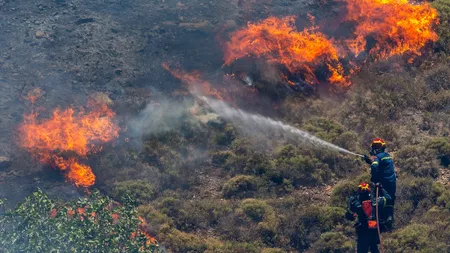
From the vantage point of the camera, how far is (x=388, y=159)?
16.6m

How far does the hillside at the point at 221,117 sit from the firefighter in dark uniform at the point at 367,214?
52.5 inches

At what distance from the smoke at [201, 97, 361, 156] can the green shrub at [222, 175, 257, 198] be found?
3281mm

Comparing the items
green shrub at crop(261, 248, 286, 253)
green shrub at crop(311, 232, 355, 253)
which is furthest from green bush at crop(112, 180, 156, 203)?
green shrub at crop(311, 232, 355, 253)

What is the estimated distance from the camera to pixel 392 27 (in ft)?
99.1

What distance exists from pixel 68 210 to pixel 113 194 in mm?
3470

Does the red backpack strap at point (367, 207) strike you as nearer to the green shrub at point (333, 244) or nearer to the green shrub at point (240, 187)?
the green shrub at point (333, 244)

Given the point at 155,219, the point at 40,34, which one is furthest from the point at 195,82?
the point at 155,219

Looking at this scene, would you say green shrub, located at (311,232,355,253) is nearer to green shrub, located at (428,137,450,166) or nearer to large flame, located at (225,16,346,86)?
green shrub, located at (428,137,450,166)

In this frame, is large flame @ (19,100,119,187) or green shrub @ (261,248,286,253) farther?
large flame @ (19,100,119,187)

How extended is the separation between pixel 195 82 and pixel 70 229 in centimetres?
1282

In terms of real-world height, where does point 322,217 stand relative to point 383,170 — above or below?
below

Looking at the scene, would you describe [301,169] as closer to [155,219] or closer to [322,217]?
[322,217]

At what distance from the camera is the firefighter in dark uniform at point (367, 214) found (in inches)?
638

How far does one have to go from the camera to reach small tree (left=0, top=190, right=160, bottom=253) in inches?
677
